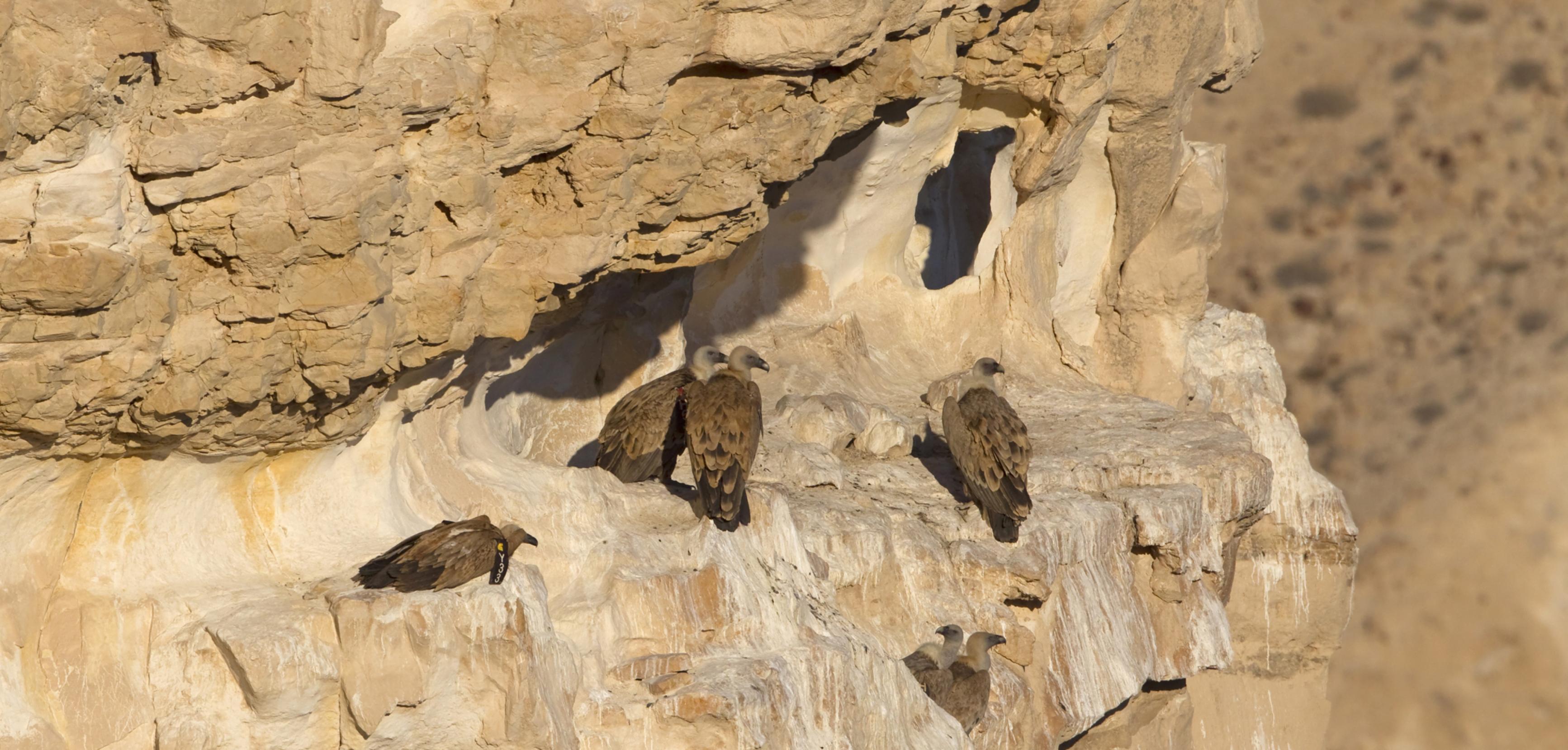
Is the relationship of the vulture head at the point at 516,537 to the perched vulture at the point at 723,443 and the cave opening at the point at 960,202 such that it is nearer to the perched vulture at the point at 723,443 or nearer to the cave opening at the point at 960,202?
the perched vulture at the point at 723,443

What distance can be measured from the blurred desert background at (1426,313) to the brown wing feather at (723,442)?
28706 mm

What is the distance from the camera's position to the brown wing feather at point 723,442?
7668 millimetres

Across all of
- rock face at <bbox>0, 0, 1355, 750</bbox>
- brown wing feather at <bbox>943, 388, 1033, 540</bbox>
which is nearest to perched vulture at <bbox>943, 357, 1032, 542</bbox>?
brown wing feather at <bbox>943, 388, 1033, 540</bbox>

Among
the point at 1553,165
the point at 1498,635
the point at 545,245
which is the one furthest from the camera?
the point at 1553,165

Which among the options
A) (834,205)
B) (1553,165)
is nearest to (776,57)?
(834,205)

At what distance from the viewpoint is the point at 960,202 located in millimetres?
16266

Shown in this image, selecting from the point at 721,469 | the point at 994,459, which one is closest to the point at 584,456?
the point at 994,459

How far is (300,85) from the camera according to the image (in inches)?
235

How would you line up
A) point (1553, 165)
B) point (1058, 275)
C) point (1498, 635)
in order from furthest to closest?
point (1553, 165) < point (1498, 635) < point (1058, 275)

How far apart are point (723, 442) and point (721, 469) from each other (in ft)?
0.42

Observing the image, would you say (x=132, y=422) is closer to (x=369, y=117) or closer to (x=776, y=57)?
(x=369, y=117)

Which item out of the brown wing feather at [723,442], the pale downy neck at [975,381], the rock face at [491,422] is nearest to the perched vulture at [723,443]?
the brown wing feather at [723,442]

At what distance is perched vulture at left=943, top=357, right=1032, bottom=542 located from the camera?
898 cm

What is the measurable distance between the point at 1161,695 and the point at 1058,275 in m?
3.07
